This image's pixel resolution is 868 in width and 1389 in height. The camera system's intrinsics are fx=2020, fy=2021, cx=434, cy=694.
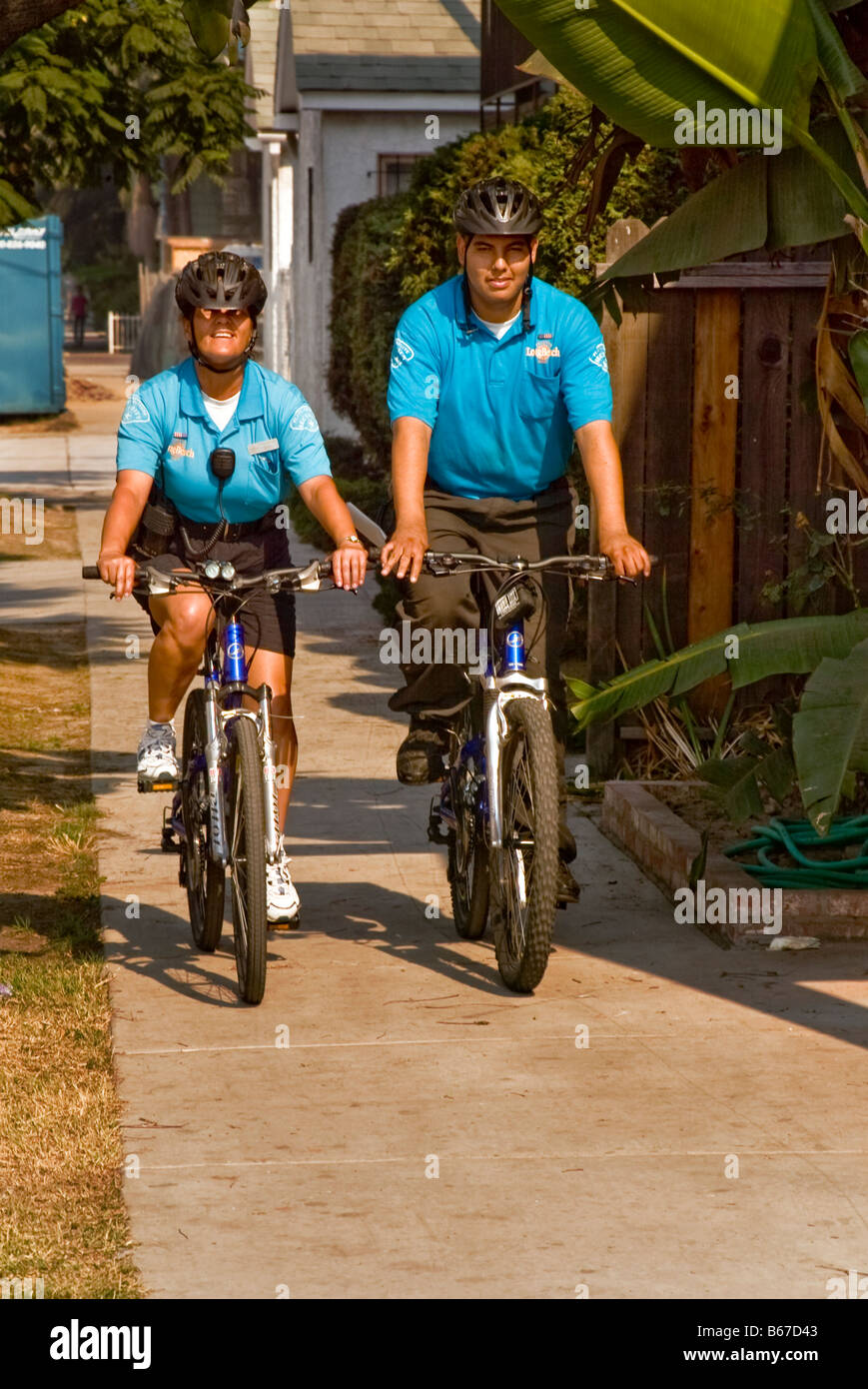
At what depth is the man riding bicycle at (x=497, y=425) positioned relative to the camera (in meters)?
6.02

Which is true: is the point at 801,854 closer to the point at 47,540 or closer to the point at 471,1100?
the point at 471,1100

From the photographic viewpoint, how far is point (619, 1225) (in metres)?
4.32

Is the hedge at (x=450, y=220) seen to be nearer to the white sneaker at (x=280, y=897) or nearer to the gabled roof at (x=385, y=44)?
the white sneaker at (x=280, y=897)

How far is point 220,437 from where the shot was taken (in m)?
6.08

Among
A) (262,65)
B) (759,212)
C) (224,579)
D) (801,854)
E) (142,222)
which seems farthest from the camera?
(142,222)

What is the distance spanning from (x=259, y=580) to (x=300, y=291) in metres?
21.1

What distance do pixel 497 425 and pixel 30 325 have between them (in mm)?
25889

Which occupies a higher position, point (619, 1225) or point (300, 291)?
point (300, 291)

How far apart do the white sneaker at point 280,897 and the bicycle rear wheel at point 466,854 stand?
0.62 m

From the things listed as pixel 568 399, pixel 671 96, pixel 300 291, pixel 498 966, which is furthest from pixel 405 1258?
pixel 300 291

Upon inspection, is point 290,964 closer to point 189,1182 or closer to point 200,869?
point 200,869

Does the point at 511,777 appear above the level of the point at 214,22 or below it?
below

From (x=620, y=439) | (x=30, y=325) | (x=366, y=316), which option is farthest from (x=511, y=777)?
(x=30, y=325)

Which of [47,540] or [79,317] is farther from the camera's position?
[79,317]
